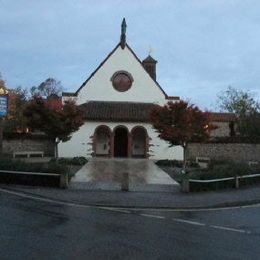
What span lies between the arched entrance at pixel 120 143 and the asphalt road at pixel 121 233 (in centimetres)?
3169

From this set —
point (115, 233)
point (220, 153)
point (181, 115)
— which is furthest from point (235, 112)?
point (115, 233)

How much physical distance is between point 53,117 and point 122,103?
14.7m

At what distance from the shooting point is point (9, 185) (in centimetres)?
2167

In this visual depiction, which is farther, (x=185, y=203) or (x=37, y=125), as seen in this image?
(x=37, y=125)

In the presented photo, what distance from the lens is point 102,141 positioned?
160ft

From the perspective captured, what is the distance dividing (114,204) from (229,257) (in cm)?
772

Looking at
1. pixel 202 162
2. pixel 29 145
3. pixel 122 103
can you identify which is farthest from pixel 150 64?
pixel 202 162

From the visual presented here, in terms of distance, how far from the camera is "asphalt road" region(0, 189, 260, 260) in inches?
398

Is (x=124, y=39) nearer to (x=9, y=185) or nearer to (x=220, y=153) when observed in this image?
(x=220, y=153)

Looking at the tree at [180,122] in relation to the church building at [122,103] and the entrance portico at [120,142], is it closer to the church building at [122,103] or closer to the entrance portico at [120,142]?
the church building at [122,103]

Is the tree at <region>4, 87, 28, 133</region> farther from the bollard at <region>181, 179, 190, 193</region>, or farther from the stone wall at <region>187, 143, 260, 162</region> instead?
the bollard at <region>181, 179, 190, 193</region>

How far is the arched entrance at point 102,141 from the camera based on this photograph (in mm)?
47812

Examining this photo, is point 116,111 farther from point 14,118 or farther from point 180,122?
point 180,122

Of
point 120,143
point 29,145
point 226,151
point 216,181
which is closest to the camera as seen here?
point 216,181
